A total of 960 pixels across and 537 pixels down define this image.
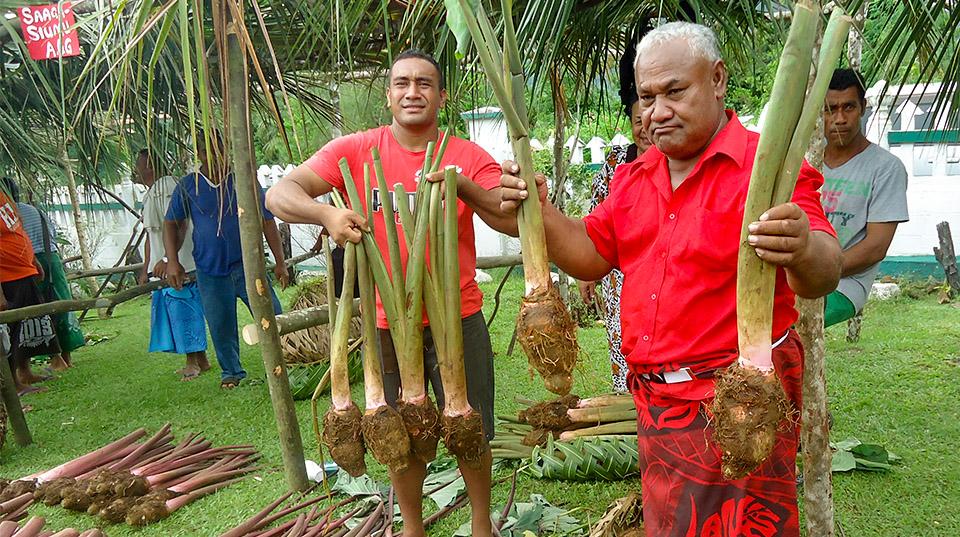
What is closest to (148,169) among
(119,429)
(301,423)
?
(119,429)

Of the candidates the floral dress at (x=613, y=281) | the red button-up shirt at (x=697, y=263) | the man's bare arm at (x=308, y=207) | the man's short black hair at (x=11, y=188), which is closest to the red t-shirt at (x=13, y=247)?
the man's short black hair at (x=11, y=188)

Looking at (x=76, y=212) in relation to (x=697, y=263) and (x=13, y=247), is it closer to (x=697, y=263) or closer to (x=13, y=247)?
(x=13, y=247)

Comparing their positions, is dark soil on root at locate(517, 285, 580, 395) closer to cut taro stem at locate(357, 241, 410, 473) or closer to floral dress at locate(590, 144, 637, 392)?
cut taro stem at locate(357, 241, 410, 473)

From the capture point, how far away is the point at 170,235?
543 centimetres

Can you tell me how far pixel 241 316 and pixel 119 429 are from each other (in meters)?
4.03

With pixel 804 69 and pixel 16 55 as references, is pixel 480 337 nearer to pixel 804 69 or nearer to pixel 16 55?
pixel 804 69

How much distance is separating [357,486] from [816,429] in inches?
73.0

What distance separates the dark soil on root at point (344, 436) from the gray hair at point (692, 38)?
1.22 metres

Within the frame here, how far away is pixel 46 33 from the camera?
362 cm

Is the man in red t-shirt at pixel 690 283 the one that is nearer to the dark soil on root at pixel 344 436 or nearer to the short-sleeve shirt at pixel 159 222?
the dark soil on root at pixel 344 436

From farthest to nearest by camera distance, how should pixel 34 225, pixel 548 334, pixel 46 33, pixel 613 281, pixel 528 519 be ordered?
1. pixel 34 225
2. pixel 613 281
3. pixel 46 33
4. pixel 528 519
5. pixel 548 334

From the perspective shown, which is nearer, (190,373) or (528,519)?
(528,519)

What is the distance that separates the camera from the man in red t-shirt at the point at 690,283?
1.60 metres

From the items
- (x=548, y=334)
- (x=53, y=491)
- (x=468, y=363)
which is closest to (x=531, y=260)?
(x=548, y=334)
